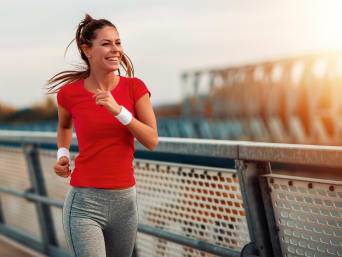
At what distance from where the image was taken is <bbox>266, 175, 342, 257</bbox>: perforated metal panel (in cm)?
251

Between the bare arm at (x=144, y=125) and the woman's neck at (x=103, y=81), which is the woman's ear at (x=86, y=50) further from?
the bare arm at (x=144, y=125)

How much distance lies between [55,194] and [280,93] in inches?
933

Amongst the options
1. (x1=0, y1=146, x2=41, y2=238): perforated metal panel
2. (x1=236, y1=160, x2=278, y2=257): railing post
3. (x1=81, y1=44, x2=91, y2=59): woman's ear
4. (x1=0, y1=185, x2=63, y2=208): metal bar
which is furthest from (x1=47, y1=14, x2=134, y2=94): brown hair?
(x1=0, y1=146, x2=41, y2=238): perforated metal panel

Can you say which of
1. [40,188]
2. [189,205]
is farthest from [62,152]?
[40,188]

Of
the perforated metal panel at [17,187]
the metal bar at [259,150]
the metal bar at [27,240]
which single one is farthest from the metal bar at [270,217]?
the perforated metal panel at [17,187]

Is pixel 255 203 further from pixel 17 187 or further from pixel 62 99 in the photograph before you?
pixel 17 187

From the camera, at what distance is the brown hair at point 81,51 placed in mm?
2609

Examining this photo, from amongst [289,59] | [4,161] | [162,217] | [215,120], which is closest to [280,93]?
[289,59]

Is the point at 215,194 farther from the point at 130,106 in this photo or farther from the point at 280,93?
the point at 280,93

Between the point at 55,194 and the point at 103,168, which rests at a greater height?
the point at 103,168

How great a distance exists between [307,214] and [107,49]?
1150mm

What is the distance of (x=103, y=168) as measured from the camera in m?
2.60

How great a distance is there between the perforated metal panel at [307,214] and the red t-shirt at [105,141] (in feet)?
2.34

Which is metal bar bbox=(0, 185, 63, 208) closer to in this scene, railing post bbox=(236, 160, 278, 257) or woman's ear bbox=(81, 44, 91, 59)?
railing post bbox=(236, 160, 278, 257)
